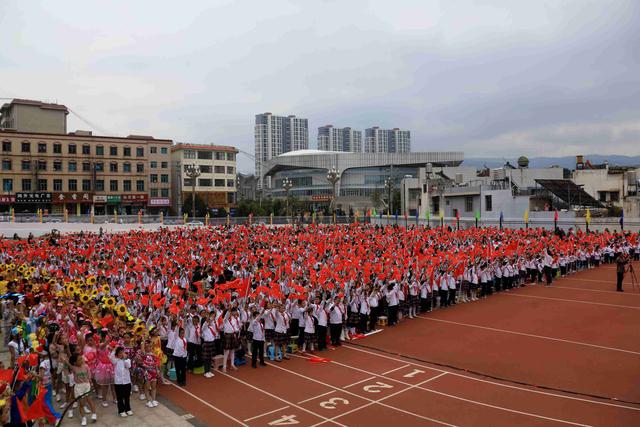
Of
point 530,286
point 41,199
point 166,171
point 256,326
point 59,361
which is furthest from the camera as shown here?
point 166,171

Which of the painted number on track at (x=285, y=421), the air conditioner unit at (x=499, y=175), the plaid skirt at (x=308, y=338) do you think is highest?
the air conditioner unit at (x=499, y=175)

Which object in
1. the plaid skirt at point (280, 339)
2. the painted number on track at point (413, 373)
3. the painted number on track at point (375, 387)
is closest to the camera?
the painted number on track at point (375, 387)

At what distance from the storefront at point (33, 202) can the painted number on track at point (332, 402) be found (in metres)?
59.2

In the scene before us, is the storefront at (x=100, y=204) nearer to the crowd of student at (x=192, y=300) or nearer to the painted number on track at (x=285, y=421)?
the crowd of student at (x=192, y=300)

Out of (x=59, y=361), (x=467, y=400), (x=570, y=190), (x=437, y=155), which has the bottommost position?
(x=467, y=400)

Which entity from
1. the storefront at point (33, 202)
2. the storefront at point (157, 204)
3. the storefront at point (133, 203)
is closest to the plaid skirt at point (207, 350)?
the storefront at point (33, 202)

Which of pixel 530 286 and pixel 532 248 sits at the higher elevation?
pixel 532 248

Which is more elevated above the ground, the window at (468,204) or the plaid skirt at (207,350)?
the window at (468,204)

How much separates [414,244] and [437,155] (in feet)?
245

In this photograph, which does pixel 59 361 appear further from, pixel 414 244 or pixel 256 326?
pixel 414 244

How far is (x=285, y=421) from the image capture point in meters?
8.64

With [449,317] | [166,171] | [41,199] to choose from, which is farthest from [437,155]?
[449,317]

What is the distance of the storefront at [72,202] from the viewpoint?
60.4 meters

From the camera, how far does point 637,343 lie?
12.7 meters
